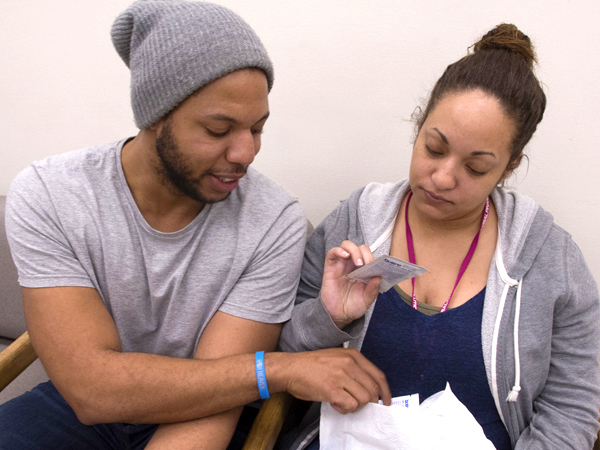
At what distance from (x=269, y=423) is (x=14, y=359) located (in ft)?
2.62

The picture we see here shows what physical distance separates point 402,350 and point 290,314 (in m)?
0.32

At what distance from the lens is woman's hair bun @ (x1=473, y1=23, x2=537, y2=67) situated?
1.11 m

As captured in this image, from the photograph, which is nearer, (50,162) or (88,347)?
(88,347)

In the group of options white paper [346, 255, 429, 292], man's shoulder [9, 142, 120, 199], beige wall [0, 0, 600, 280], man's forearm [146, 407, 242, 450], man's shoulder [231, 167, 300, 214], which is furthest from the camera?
beige wall [0, 0, 600, 280]

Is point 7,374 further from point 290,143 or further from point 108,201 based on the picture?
point 290,143

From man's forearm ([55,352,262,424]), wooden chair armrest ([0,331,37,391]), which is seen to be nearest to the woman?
man's forearm ([55,352,262,424])

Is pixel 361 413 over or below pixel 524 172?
below

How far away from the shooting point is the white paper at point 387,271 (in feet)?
3.01

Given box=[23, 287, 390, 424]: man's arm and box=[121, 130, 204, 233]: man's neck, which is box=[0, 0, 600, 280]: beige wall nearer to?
box=[121, 130, 204, 233]: man's neck

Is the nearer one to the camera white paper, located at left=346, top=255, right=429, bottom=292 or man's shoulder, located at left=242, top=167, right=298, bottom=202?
white paper, located at left=346, top=255, right=429, bottom=292

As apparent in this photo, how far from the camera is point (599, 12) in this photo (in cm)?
129

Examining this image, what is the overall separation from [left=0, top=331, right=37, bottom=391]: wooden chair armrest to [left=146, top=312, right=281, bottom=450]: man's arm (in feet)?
1.77

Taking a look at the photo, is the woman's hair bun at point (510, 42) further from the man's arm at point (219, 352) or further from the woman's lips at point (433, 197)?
the man's arm at point (219, 352)

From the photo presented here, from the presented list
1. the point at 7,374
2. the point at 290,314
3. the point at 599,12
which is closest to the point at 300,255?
the point at 290,314
